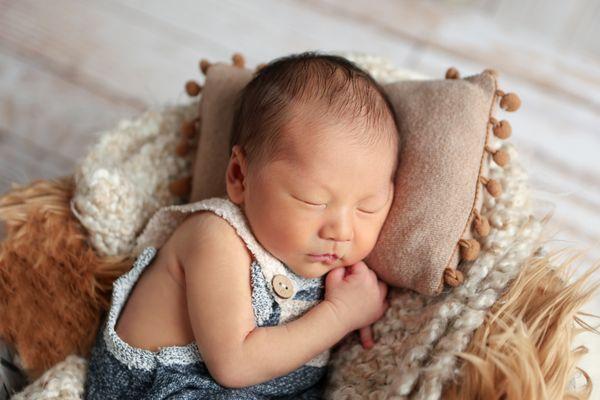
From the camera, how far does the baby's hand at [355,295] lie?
103 cm

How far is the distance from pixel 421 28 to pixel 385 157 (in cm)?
96

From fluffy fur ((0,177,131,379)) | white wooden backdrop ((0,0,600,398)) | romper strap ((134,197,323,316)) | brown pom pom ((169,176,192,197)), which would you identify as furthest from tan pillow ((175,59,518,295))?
white wooden backdrop ((0,0,600,398))

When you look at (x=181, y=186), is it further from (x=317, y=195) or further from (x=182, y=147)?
(x=317, y=195)

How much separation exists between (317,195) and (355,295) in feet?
0.61

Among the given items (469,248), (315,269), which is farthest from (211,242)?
(469,248)

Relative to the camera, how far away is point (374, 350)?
40.8 inches

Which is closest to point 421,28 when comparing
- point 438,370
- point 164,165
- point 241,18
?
point 241,18

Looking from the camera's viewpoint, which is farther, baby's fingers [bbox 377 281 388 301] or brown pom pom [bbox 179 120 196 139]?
brown pom pom [bbox 179 120 196 139]

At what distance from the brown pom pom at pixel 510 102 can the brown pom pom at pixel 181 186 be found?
56 centimetres

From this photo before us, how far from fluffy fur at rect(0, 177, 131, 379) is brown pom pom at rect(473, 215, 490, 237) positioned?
58cm

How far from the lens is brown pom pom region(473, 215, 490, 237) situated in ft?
3.27

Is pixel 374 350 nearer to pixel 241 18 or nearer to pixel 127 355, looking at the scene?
pixel 127 355

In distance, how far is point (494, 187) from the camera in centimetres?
101

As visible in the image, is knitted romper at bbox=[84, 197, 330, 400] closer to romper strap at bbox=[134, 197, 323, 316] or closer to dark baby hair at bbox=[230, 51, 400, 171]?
romper strap at bbox=[134, 197, 323, 316]
